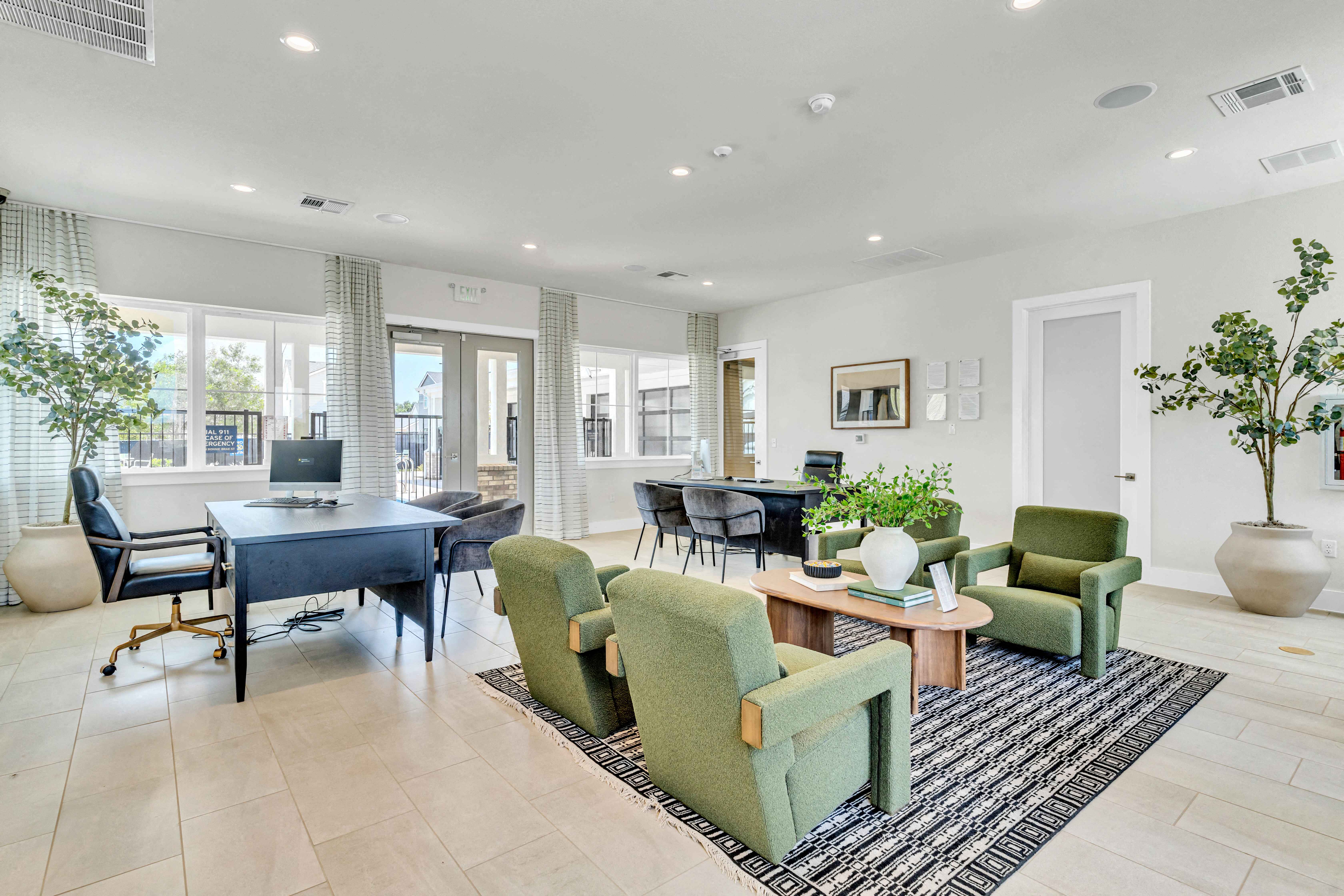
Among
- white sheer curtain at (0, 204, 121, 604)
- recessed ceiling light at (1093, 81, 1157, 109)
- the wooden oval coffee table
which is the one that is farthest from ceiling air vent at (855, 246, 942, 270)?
white sheer curtain at (0, 204, 121, 604)

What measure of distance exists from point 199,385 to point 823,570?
5056 mm

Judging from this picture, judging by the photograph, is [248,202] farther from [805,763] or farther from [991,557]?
[991,557]

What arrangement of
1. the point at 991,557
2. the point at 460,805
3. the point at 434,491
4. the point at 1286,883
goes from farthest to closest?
1. the point at 434,491
2. the point at 991,557
3. the point at 460,805
4. the point at 1286,883

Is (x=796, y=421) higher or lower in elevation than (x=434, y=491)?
higher

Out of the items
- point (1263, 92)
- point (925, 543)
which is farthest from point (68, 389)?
point (1263, 92)

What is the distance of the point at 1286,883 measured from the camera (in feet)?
5.60

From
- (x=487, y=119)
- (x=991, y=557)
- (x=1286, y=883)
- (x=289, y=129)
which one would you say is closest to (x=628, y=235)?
(x=487, y=119)

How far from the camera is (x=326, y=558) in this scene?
3.01 metres

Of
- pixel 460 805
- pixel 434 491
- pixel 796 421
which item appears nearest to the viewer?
pixel 460 805

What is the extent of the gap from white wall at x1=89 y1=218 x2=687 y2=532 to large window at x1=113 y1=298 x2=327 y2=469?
0.38 ft

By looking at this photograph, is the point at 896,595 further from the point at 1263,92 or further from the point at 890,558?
the point at 1263,92

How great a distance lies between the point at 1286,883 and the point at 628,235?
4.95 m

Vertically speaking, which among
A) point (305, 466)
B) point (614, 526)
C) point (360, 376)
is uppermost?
point (360, 376)

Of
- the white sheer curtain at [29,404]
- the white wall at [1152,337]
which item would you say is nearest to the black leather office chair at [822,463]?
the white wall at [1152,337]
